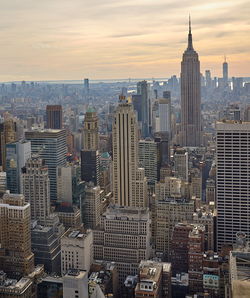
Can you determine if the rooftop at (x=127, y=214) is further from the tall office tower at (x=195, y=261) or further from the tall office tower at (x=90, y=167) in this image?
the tall office tower at (x=90, y=167)

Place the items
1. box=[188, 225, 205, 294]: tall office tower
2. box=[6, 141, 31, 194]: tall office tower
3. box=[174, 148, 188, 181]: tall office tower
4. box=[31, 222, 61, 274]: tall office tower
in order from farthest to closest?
box=[174, 148, 188, 181]: tall office tower
box=[6, 141, 31, 194]: tall office tower
box=[31, 222, 61, 274]: tall office tower
box=[188, 225, 205, 294]: tall office tower

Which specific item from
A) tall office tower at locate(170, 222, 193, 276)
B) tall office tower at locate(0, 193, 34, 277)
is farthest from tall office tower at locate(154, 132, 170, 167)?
tall office tower at locate(0, 193, 34, 277)

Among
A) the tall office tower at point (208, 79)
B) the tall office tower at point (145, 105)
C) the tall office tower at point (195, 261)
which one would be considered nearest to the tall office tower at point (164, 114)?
the tall office tower at point (145, 105)

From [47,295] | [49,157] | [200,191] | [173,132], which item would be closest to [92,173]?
[49,157]

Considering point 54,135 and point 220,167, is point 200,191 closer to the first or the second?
point 220,167

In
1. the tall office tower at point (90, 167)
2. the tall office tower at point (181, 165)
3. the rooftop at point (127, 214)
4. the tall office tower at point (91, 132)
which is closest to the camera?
the rooftop at point (127, 214)

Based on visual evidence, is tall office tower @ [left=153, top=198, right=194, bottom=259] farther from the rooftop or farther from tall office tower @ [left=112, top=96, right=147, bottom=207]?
tall office tower @ [left=112, top=96, right=147, bottom=207]
